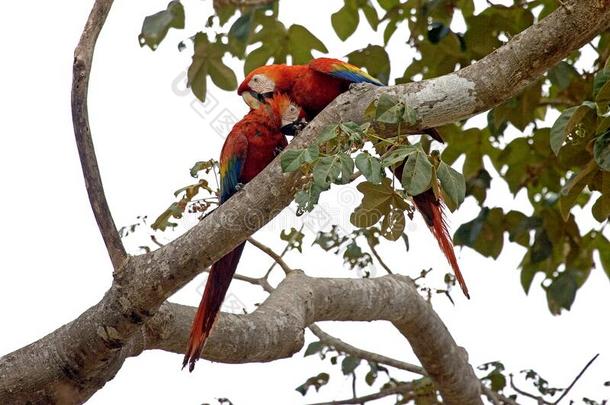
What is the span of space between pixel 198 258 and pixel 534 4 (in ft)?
4.85

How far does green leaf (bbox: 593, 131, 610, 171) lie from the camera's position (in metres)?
1.39

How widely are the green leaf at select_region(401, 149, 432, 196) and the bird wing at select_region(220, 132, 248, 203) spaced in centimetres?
69

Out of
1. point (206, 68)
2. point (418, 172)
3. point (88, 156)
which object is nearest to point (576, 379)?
point (418, 172)

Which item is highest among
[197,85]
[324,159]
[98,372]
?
[197,85]

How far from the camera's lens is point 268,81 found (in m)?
2.12

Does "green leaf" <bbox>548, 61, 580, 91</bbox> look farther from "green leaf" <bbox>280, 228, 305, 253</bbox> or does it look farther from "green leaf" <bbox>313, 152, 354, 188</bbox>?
"green leaf" <bbox>313, 152, 354, 188</bbox>

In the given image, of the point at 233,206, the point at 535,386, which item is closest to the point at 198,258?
the point at 233,206

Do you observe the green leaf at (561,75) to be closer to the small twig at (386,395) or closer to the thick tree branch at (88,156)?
the small twig at (386,395)

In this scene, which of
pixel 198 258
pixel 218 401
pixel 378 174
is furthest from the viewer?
pixel 218 401

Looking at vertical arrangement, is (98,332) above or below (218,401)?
below

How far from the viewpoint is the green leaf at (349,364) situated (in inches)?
90.0

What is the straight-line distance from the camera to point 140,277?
144cm

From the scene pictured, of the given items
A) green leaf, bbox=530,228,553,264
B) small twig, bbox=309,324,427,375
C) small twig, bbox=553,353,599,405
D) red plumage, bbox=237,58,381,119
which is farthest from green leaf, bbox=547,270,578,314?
red plumage, bbox=237,58,381,119

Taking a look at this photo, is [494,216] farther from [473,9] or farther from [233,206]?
[233,206]
